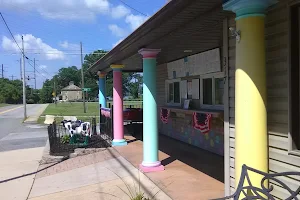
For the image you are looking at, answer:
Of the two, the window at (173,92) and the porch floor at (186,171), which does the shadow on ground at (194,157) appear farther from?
the window at (173,92)

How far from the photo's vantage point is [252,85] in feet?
11.2

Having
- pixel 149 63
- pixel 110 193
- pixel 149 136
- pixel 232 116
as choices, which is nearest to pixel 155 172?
pixel 149 136

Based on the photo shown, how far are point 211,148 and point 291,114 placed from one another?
236 inches

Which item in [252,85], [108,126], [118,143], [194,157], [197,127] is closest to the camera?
[252,85]

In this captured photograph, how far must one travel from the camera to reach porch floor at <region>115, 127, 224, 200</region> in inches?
221

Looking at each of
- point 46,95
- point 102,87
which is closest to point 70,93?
point 46,95

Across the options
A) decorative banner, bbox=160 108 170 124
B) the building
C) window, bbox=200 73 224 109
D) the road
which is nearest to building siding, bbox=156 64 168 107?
decorative banner, bbox=160 108 170 124

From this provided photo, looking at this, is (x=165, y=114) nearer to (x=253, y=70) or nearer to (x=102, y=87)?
(x=102, y=87)

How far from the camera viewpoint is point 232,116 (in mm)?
4246

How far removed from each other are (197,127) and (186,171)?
161 centimetres

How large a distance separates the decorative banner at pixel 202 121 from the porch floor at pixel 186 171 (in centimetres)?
78

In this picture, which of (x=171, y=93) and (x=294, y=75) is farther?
(x=171, y=93)

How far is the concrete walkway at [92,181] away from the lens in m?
5.88

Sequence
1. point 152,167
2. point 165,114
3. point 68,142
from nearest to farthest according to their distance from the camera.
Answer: point 152,167 → point 68,142 → point 165,114
